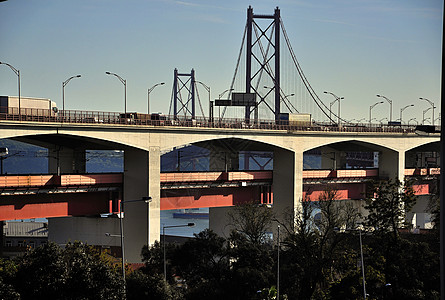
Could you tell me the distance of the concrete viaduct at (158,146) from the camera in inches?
2117

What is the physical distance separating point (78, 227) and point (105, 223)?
12.7ft

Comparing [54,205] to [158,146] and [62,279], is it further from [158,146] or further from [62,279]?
[62,279]

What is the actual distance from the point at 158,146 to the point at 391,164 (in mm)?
35366

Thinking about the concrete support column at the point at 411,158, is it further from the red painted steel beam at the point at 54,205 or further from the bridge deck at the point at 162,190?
the red painted steel beam at the point at 54,205

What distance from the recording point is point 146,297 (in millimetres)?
33594

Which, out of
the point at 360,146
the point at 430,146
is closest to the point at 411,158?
the point at 430,146

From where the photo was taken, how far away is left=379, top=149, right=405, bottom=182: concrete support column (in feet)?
269

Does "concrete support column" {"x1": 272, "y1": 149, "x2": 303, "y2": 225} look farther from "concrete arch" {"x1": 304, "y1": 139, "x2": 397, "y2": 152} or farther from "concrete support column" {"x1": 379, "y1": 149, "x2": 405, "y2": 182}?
"concrete support column" {"x1": 379, "y1": 149, "x2": 405, "y2": 182}

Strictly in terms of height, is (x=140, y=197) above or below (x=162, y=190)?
below

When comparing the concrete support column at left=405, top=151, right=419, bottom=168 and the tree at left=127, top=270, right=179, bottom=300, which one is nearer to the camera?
the tree at left=127, top=270, right=179, bottom=300

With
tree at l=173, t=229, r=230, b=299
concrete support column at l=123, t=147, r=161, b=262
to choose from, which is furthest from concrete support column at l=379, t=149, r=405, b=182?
tree at l=173, t=229, r=230, b=299

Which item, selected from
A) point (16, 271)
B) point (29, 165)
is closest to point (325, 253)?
point (16, 271)

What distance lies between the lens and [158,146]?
5750 cm

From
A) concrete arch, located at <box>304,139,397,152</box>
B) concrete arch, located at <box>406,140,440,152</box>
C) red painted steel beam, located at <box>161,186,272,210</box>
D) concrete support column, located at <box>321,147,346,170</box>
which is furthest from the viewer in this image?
concrete arch, located at <box>406,140,440,152</box>
